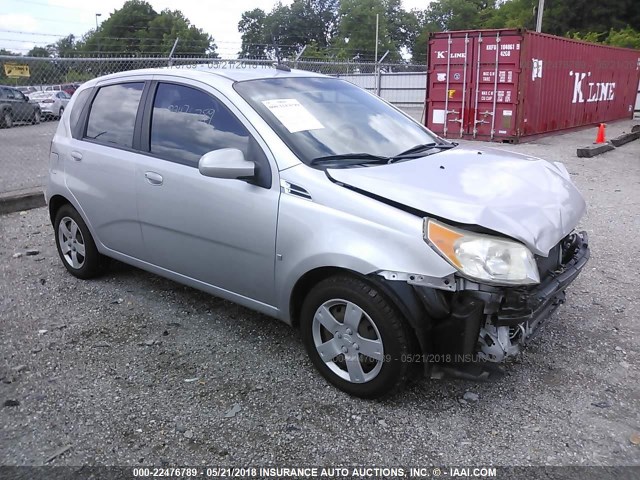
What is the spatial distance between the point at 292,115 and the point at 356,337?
1.43 m

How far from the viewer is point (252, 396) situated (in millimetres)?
3121

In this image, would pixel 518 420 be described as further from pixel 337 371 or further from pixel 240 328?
pixel 240 328

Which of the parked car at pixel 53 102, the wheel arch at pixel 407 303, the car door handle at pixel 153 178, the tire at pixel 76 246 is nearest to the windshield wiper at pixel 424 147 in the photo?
the wheel arch at pixel 407 303

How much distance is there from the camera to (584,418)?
2885mm

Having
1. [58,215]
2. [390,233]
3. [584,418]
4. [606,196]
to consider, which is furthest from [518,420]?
[606,196]

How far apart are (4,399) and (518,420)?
9.23 ft

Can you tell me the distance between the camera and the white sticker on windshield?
3347mm

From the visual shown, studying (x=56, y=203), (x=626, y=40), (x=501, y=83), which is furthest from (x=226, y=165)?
(x=626, y=40)

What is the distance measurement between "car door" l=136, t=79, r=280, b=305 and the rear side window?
8.0 inches

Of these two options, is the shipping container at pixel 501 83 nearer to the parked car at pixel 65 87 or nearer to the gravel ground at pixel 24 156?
the parked car at pixel 65 87

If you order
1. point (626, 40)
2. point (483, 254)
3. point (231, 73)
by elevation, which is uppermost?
point (626, 40)

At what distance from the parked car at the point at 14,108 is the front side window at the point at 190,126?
11296mm

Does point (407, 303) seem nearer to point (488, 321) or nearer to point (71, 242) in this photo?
point (488, 321)

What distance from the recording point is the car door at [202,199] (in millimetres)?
3254
